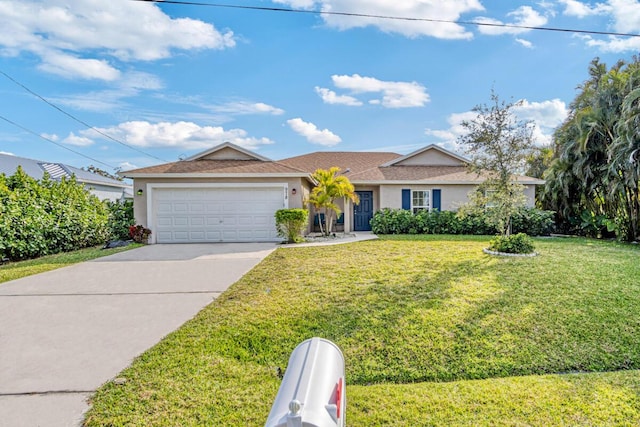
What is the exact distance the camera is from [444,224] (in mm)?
15398

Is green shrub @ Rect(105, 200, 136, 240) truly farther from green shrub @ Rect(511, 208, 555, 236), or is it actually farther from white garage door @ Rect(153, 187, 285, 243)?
green shrub @ Rect(511, 208, 555, 236)

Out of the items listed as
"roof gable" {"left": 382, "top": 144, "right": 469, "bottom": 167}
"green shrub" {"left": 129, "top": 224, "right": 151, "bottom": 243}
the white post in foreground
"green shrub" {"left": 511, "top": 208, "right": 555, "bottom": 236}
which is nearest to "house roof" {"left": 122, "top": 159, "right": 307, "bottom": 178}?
"green shrub" {"left": 129, "top": 224, "right": 151, "bottom": 243}

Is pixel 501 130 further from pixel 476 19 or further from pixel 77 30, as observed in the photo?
pixel 77 30

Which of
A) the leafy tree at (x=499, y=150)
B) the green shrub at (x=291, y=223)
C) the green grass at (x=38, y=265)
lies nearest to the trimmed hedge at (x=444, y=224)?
the green shrub at (x=291, y=223)

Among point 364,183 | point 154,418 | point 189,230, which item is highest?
point 364,183

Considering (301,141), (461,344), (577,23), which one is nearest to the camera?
(461,344)

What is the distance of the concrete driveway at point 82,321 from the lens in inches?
120

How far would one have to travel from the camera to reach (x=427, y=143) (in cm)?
1836

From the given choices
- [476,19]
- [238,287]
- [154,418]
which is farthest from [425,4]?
[154,418]

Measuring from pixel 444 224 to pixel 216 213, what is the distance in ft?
32.2

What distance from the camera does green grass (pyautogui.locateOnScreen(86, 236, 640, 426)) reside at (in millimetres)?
2867

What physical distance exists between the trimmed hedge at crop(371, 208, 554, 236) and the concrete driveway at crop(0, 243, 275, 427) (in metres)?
8.02

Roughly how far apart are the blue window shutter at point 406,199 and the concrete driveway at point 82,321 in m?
9.45

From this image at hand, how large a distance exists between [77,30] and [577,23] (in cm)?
1696
